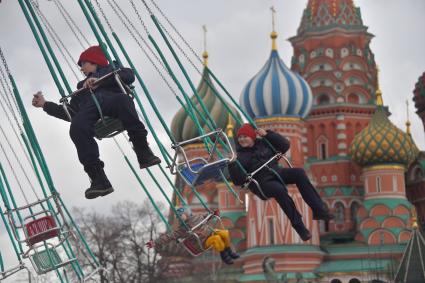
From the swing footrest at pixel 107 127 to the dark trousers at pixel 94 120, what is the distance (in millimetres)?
69

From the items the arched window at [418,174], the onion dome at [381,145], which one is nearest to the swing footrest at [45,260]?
the onion dome at [381,145]

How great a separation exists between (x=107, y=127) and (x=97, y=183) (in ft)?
1.40

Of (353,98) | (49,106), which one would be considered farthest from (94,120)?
(353,98)

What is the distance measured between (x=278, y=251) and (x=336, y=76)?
398 inches

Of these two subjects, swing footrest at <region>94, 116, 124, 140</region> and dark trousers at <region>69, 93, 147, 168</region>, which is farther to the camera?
swing footrest at <region>94, 116, 124, 140</region>

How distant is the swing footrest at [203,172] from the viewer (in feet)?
30.2

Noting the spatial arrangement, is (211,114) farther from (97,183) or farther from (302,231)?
(97,183)

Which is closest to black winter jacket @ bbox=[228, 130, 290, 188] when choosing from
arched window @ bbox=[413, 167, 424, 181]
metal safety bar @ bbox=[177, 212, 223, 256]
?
metal safety bar @ bbox=[177, 212, 223, 256]

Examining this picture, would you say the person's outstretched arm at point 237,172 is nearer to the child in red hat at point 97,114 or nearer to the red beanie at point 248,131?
the red beanie at point 248,131

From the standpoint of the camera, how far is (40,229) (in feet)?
32.1

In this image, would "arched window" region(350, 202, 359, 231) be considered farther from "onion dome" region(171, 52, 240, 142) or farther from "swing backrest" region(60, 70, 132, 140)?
"swing backrest" region(60, 70, 132, 140)

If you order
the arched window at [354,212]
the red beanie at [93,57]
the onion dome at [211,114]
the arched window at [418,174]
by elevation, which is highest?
the onion dome at [211,114]

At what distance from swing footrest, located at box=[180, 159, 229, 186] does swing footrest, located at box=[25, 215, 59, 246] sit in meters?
1.09

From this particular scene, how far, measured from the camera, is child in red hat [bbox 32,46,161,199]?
9000 mm
